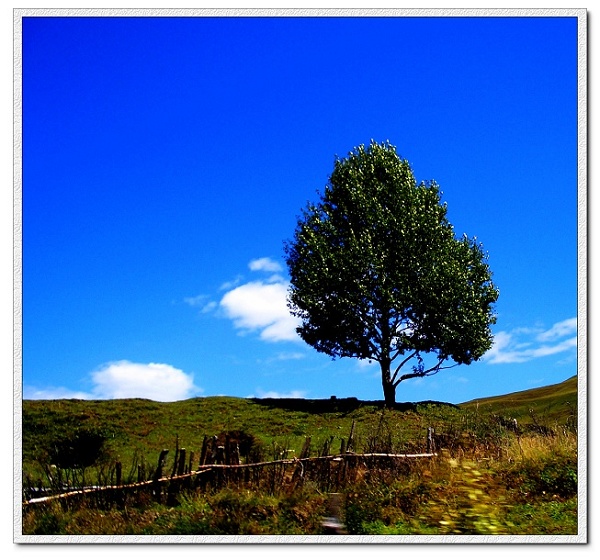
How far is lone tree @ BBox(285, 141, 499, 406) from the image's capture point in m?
27.4

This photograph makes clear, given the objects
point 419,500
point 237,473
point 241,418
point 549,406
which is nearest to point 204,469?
point 237,473

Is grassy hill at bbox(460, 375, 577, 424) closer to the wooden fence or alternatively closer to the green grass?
the green grass

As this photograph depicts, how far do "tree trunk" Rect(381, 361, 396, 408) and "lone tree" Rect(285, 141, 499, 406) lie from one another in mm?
41

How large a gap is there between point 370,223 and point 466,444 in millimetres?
13586

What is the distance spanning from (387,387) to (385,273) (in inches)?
183

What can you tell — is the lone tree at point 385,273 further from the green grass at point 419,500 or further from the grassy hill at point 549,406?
the green grass at point 419,500

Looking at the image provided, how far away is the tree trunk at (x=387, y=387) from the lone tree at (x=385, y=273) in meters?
0.04

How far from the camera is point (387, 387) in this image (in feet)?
90.0

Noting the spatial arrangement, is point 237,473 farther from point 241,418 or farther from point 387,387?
point 387,387

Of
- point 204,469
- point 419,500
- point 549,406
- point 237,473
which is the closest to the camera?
point 419,500

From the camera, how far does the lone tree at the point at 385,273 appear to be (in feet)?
89.8

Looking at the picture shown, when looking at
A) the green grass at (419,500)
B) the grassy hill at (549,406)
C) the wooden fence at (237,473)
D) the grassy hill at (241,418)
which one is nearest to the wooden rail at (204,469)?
the wooden fence at (237,473)

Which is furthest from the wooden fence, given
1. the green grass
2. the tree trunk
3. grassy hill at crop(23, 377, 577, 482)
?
the tree trunk
